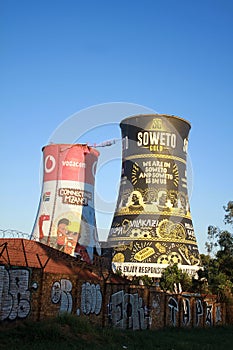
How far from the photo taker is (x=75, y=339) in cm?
1584

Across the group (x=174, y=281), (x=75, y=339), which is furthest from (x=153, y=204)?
(x=75, y=339)

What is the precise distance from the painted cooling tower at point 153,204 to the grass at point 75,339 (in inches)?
1178

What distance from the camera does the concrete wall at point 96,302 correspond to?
16.4 metres

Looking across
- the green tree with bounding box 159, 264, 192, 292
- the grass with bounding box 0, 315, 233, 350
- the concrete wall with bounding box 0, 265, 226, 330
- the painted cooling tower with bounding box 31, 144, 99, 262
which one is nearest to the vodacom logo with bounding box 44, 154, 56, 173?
the painted cooling tower with bounding box 31, 144, 99, 262

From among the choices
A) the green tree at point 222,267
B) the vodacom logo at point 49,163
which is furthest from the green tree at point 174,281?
the vodacom logo at point 49,163

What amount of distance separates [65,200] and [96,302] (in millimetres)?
32556

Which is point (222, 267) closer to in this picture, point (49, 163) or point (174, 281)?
point (174, 281)

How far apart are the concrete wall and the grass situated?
0.95 meters

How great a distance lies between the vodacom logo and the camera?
53.1m

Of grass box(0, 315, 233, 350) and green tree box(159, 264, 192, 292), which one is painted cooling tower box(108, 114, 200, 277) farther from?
grass box(0, 315, 233, 350)

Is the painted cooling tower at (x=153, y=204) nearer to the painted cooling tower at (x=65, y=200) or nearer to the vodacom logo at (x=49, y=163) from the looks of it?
the painted cooling tower at (x=65, y=200)

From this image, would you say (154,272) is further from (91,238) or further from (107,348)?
(107,348)

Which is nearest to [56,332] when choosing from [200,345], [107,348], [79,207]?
[107,348]

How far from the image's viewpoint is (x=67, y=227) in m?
52.8
